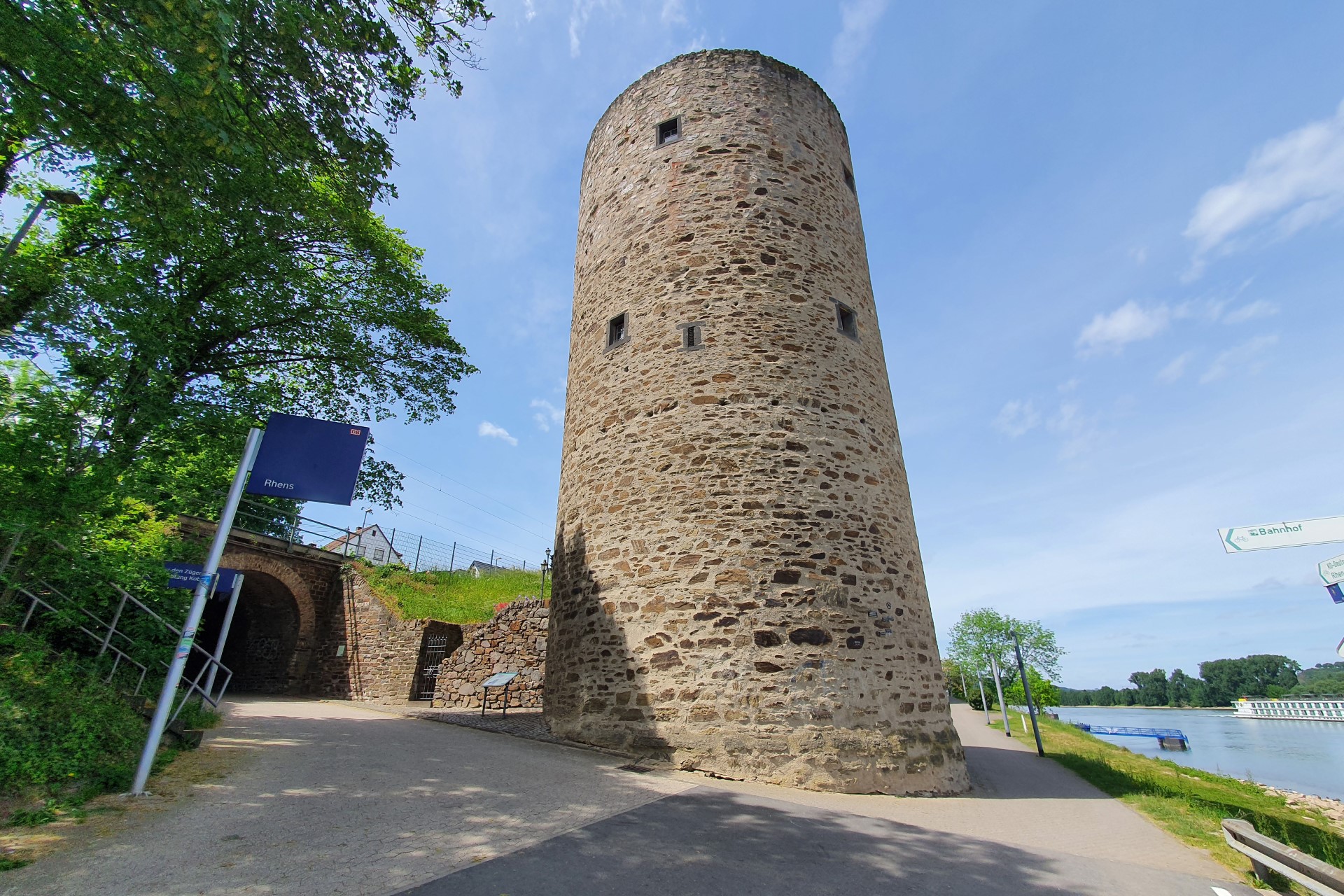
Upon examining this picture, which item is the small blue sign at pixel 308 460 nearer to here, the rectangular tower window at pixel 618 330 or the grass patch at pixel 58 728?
the grass patch at pixel 58 728

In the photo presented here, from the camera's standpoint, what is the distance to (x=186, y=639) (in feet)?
16.1

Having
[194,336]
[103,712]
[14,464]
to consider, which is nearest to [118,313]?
[194,336]

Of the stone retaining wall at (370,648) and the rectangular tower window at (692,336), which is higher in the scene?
the rectangular tower window at (692,336)

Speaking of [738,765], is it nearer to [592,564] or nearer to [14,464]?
[592,564]

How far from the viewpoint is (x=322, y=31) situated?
224 inches

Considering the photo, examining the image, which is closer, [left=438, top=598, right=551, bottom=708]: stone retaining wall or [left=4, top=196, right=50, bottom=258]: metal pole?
[left=4, top=196, right=50, bottom=258]: metal pole

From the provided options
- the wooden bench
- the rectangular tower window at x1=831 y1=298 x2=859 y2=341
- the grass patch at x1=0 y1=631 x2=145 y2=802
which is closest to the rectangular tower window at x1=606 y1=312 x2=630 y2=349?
the rectangular tower window at x1=831 y1=298 x2=859 y2=341

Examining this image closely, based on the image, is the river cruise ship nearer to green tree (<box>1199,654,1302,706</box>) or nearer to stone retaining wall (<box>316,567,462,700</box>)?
green tree (<box>1199,654,1302,706</box>)

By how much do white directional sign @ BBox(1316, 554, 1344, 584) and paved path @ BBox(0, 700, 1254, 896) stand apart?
298 cm

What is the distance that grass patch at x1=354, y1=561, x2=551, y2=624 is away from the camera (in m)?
16.1

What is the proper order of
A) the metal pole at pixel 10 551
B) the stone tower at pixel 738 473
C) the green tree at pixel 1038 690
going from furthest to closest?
the green tree at pixel 1038 690, the stone tower at pixel 738 473, the metal pole at pixel 10 551

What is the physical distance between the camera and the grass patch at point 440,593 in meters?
16.1

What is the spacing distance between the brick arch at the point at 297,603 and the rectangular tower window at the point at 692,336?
14.3 meters

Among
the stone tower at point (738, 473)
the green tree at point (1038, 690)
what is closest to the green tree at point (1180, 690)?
the green tree at point (1038, 690)
